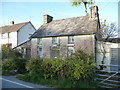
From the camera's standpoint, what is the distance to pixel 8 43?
31.7 metres

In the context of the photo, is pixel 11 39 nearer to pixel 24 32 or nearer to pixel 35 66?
pixel 24 32

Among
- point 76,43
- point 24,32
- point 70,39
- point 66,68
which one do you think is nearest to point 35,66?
point 66,68

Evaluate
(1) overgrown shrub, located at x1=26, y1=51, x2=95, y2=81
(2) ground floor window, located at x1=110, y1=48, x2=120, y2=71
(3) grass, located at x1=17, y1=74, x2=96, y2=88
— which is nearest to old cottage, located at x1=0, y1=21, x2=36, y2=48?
(2) ground floor window, located at x1=110, y1=48, x2=120, y2=71

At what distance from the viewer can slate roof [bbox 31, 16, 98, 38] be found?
18.1m

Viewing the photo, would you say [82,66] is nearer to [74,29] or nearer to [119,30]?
[119,30]

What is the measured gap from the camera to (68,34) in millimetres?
18812

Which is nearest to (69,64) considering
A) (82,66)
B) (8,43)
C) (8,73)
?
(82,66)

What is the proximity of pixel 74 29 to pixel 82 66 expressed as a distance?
1299cm

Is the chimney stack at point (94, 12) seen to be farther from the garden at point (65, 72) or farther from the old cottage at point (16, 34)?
the old cottage at point (16, 34)

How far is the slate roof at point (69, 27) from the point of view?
18.1 m

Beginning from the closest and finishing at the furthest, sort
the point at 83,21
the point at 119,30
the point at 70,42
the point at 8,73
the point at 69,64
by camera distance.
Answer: the point at 69,64
the point at 8,73
the point at 119,30
the point at 70,42
the point at 83,21

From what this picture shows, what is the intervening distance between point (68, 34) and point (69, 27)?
6.69 feet

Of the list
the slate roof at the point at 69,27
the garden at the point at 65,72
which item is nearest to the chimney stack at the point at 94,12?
the slate roof at the point at 69,27

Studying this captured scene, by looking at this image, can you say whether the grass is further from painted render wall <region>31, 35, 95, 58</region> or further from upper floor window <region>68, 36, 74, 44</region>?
upper floor window <region>68, 36, 74, 44</region>
